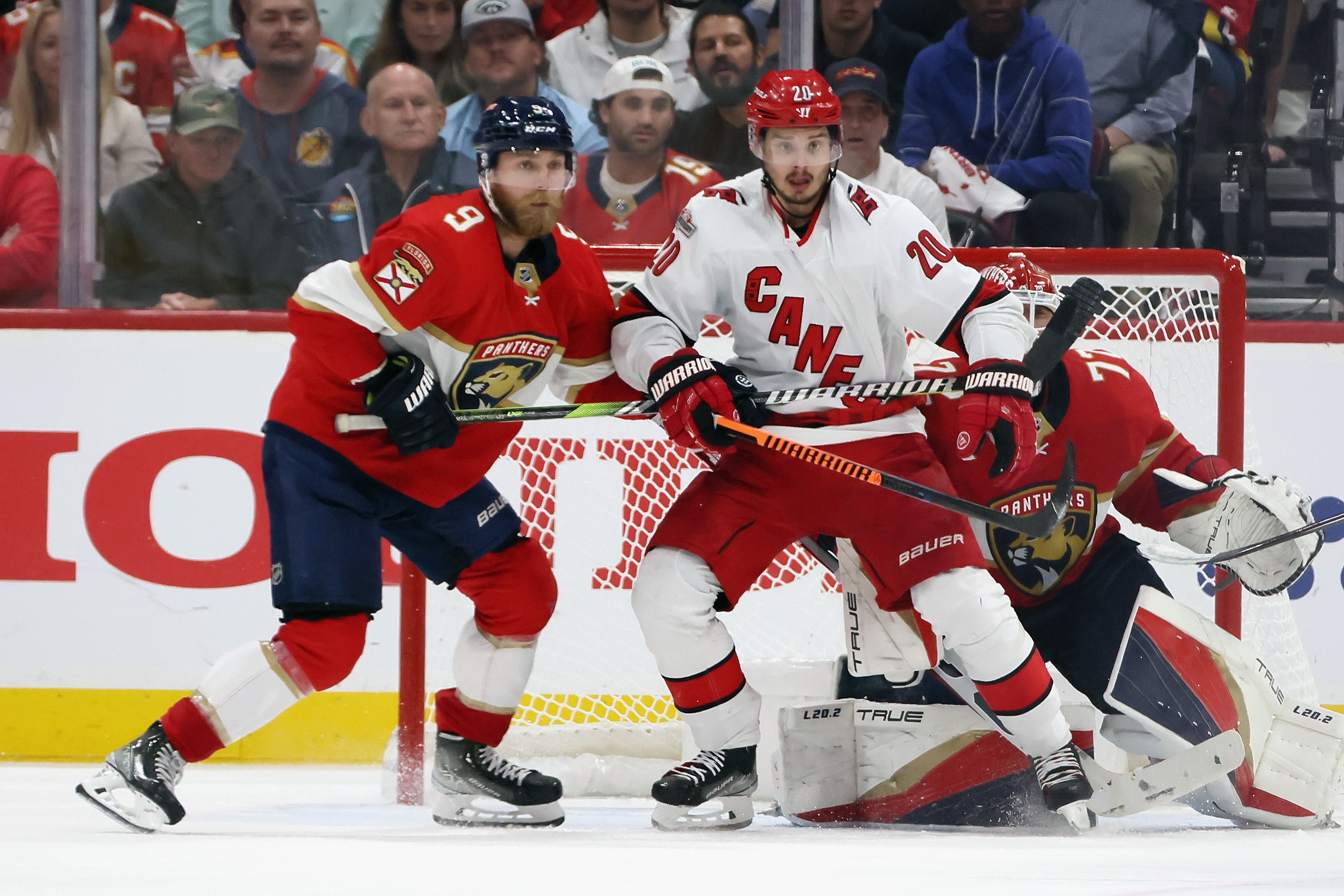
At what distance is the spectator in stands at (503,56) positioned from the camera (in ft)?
13.1

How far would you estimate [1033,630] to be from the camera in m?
2.64

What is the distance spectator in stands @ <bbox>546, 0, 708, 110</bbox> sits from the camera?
13.1ft

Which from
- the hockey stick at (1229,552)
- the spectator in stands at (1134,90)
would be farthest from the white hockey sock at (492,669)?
the spectator in stands at (1134,90)

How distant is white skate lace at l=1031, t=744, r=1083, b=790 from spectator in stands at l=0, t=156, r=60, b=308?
2.55 m

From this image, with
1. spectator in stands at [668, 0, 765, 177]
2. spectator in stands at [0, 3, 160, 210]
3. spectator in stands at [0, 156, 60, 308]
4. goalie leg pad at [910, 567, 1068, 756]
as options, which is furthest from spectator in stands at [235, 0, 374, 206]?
goalie leg pad at [910, 567, 1068, 756]

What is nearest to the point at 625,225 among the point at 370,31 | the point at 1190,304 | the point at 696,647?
the point at 370,31

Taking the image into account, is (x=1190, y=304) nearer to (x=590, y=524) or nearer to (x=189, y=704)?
(x=590, y=524)

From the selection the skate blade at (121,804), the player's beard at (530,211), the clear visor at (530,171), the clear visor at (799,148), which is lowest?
the skate blade at (121,804)

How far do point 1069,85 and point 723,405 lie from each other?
6.70 feet

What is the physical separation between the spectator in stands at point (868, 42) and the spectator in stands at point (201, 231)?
1.47 metres

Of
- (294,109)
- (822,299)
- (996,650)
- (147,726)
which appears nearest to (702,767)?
(996,650)

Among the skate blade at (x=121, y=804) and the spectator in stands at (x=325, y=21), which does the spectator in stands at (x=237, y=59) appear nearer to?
the spectator in stands at (x=325, y=21)

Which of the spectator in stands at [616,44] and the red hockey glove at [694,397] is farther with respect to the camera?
the spectator in stands at [616,44]

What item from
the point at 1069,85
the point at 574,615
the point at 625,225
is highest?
the point at 1069,85
